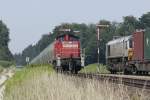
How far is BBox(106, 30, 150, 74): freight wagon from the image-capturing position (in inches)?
1683

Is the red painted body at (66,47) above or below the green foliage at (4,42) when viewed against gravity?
below

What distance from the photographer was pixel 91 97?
13.1m

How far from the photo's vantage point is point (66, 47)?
52469mm

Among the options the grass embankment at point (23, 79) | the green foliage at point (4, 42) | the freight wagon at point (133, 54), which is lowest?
the grass embankment at point (23, 79)

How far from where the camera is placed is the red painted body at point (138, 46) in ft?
144

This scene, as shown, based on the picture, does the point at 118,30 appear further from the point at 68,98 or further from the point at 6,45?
the point at 68,98

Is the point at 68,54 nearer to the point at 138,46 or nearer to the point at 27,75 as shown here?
the point at 138,46

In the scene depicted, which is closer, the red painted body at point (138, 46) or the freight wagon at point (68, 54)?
the red painted body at point (138, 46)

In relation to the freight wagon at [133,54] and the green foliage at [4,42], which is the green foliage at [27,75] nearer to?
the freight wagon at [133,54]

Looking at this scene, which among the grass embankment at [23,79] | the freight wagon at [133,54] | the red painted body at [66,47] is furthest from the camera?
the red painted body at [66,47]

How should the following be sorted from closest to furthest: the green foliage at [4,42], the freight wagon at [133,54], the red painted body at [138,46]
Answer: the freight wagon at [133,54] → the red painted body at [138,46] → the green foliage at [4,42]

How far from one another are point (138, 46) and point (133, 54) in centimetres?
132

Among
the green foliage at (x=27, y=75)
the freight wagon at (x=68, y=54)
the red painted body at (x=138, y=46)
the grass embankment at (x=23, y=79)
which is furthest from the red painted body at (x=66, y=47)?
the grass embankment at (x=23, y=79)

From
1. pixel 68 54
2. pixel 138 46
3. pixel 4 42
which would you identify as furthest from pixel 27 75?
pixel 4 42
